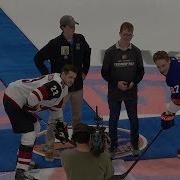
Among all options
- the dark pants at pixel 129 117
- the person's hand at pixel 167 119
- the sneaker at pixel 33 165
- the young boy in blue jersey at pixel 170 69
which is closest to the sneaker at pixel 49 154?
the sneaker at pixel 33 165

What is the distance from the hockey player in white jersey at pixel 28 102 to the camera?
5.05 m

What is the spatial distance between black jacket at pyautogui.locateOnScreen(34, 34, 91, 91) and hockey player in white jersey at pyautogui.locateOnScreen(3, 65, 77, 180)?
619 millimetres

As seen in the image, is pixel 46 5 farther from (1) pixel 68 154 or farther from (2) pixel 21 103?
(1) pixel 68 154

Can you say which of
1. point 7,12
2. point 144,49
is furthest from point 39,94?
point 7,12

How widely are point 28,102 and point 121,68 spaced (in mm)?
1214

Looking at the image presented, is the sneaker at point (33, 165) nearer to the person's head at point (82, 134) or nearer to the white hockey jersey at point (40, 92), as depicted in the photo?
the white hockey jersey at point (40, 92)

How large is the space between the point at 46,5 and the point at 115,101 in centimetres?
727

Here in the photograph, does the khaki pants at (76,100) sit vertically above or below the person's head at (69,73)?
below

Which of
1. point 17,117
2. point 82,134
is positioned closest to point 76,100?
point 17,117

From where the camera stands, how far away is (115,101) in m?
5.86

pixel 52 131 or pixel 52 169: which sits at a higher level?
pixel 52 131

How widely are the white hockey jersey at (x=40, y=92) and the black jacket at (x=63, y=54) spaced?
629mm

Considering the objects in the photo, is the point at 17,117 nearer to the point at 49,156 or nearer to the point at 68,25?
the point at 49,156

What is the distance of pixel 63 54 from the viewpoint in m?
Result: 5.77
